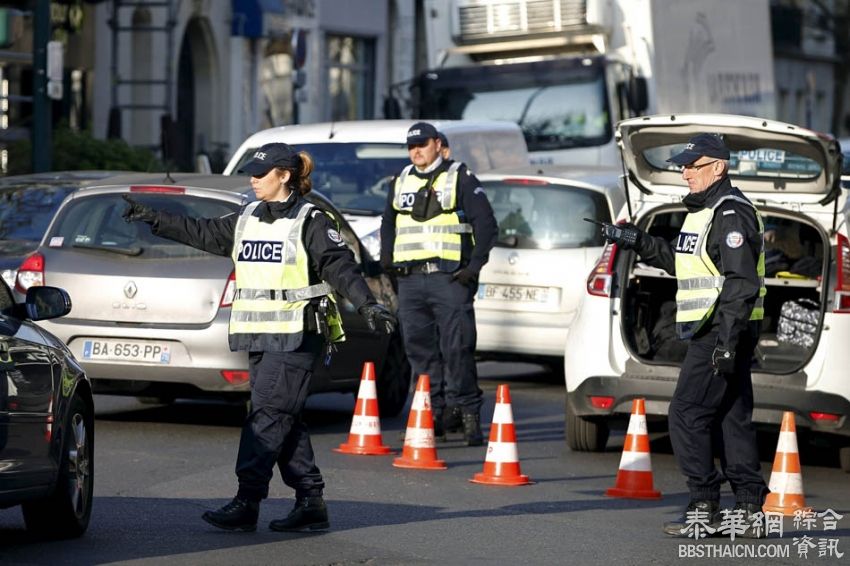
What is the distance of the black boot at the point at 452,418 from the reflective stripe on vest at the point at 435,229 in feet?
2.93

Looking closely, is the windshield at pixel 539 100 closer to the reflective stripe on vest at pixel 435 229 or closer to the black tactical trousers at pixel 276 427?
the reflective stripe on vest at pixel 435 229

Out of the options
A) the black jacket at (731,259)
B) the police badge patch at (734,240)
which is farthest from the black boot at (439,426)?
the police badge patch at (734,240)

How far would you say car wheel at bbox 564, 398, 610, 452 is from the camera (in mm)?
11375

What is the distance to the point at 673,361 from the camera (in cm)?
1106

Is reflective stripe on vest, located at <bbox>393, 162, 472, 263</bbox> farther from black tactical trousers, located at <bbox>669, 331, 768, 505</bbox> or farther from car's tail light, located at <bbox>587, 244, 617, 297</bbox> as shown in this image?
black tactical trousers, located at <bbox>669, 331, 768, 505</bbox>

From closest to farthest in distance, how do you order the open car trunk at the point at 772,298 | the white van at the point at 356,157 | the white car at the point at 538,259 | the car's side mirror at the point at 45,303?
1. the car's side mirror at the point at 45,303
2. the open car trunk at the point at 772,298
3. the white car at the point at 538,259
4. the white van at the point at 356,157

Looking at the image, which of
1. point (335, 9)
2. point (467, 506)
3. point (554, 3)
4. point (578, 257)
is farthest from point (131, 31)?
point (467, 506)

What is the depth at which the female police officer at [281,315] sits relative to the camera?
26.7 ft

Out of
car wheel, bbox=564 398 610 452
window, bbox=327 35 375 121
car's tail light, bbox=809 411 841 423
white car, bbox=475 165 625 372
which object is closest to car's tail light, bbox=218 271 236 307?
car wheel, bbox=564 398 610 452

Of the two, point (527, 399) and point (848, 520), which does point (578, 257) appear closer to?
point (527, 399)

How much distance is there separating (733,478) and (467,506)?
1.30m

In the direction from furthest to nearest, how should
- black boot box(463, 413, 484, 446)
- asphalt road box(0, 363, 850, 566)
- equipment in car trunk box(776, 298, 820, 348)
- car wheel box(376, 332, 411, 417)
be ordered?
car wheel box(376, 332, 411, 417) < equipment in car trunk box(776, 298, 820, 348) < black boot box(463, 413, 484, 446) < asphalt road box(0, 363, 850, 566)

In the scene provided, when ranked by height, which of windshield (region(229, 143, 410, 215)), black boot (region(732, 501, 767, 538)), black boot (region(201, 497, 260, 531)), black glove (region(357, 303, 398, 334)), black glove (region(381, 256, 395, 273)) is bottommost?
black boot (region(732, 501, 767, 538))

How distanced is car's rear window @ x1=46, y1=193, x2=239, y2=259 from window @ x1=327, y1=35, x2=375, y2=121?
90.0ft
